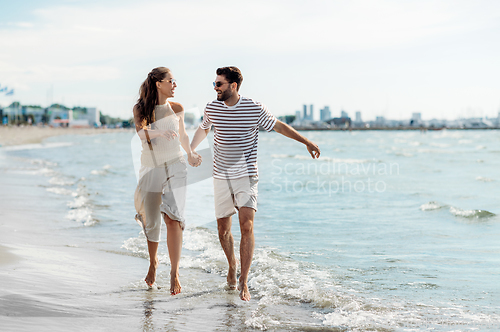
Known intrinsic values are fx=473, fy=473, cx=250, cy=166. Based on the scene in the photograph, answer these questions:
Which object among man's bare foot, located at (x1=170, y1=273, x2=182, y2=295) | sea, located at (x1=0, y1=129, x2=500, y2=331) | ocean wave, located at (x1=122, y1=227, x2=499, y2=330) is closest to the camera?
ocean wave, located at (x1=122, y1=227, x2=499, y2=330)

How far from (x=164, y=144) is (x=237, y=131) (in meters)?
0.66

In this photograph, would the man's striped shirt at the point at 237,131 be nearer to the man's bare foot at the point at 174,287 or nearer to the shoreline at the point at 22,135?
the man's bare foot at the point at 174,287

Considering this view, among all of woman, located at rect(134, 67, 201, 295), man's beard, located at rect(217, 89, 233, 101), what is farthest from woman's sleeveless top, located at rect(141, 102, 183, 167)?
man's beard, located at rect(217, 89, 233, 101)

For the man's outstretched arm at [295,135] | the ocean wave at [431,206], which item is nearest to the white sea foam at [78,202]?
the man's outstretched arm at [295,135]

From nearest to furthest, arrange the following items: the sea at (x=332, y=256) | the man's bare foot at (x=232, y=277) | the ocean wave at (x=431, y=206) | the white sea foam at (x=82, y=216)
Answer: the sea at (x=332, y=256) → the man's bare foot at (x=232, y=277) → the white sea foam at (x=82, y=216) → the ocean wave at (x=431, y=206)

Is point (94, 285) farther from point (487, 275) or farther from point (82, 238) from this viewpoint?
point (487, 275)

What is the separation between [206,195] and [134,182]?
4.19 metres

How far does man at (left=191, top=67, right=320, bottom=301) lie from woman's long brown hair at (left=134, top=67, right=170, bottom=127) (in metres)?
0.47

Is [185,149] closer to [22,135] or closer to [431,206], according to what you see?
[431,206]

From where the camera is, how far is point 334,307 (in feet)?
13.8

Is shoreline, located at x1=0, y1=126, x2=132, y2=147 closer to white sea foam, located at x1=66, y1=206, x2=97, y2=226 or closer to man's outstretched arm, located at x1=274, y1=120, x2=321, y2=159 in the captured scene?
white sea foam, located at x1=66, y1=206, x2=97, y2=226

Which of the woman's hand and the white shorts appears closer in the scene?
the woman's hand

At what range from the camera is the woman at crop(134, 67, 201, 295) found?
412 cm

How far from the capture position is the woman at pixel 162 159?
4.12 metres
